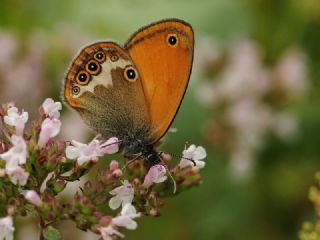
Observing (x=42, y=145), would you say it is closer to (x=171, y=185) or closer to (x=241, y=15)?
(x=171, y=185)

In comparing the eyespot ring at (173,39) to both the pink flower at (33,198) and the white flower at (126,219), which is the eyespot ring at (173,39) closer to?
the white flower at (126,219)

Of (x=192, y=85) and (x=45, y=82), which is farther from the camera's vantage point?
(x=192, y=85)

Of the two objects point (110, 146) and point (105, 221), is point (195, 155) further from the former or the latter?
point (105, 221)

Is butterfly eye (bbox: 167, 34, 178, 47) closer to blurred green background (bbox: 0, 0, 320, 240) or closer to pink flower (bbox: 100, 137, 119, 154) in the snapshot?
pink flower (bbox: 100, 137, 119, 154)

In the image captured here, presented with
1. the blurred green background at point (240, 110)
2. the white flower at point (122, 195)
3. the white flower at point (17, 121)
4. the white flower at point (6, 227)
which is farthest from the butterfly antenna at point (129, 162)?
the blurred green background at point (240, 110)

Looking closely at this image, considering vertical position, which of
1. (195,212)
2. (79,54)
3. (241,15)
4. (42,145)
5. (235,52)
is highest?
(241,15)

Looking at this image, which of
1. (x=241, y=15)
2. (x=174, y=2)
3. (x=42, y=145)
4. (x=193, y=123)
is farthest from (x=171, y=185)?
(x=174, y=2)

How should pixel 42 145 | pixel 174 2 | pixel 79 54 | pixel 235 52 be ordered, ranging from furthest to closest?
pixel 174 2 → pixel 235 52 → pixel 79 54 → pixel 42 145

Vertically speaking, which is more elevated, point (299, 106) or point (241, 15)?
point (241, 15)
